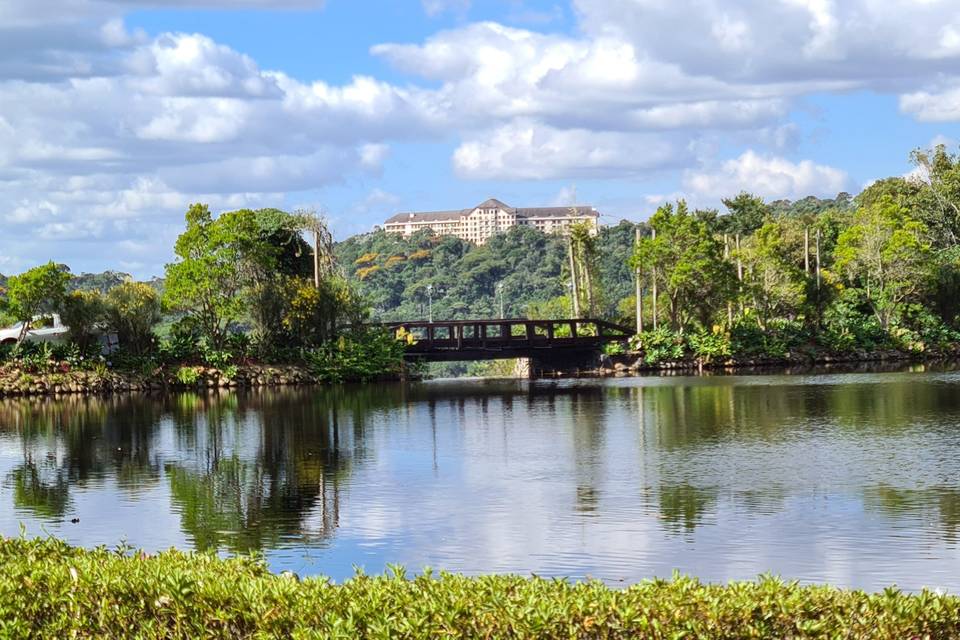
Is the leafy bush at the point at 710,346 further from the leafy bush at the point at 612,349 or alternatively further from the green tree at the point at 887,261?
the green tree at the point at 887,261

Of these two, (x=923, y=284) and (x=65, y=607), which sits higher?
(x=923, y=284)

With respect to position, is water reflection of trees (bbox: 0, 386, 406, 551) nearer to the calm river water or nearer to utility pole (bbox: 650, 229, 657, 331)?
the calm river water

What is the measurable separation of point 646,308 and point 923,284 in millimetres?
12567

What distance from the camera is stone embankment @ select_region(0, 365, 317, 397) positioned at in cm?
4238

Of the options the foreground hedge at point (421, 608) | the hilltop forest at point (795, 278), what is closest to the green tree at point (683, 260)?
the hilltop forest at point (795, 278)

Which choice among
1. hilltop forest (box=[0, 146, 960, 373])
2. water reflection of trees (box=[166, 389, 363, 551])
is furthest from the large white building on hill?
water reflection of trees (box=[166, 389, 363, 551])

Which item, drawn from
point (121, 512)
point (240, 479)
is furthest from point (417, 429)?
point (121, 512)

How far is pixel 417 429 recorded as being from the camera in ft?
92.9

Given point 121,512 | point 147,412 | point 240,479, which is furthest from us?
point 147,412

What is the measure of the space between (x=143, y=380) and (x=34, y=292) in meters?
4.50

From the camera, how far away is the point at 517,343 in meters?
50.2

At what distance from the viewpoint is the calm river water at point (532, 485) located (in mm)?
13352

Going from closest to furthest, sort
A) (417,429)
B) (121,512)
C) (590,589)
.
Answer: (590,589), (121,512), (417,429)

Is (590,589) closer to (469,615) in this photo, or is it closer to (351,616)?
(469,615)
